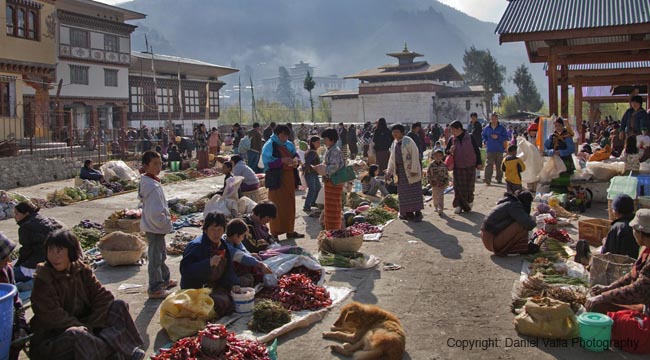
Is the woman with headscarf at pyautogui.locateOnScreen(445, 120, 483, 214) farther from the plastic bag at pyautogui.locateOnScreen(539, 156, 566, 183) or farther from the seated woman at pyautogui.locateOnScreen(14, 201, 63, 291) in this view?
the seated woman at pyautogui.locateOnScreen(14, 201, 63, 291)

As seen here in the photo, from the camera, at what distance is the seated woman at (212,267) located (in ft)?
16.8

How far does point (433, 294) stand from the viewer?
5.78 m

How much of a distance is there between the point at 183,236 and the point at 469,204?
4792mm

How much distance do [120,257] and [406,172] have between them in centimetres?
431

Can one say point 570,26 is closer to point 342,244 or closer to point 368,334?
point 342,244

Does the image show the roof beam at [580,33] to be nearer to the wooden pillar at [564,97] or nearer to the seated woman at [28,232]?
the wooden pillar at [564,97]

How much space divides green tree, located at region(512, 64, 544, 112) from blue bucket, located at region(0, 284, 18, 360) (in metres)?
64.1

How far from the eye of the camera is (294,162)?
27.3 feet

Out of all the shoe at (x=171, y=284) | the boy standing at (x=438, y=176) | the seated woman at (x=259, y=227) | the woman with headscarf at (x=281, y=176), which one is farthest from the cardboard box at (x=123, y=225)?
the boy standing at (x=438, y=176)

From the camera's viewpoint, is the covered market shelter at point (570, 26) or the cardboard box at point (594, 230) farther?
the covered market shelter at point (570, 26)

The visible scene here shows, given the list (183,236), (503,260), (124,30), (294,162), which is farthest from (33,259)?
(124,30)

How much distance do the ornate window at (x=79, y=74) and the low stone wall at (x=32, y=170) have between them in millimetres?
17370

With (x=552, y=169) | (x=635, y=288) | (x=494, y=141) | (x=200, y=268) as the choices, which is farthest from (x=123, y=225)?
(x=494, y=141)

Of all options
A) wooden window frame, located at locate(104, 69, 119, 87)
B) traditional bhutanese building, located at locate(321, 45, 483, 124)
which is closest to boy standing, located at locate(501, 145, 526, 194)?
wooden window frame, located at locate(104, 69, 119, 87)
